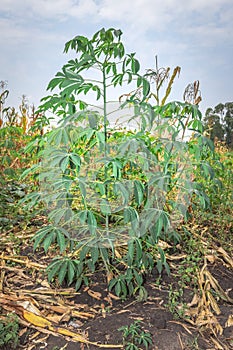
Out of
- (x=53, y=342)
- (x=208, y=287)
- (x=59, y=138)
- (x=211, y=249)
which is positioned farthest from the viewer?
(x=211, y=249)

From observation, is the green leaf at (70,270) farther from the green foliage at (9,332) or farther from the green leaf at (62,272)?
the green foliage at (9,332)

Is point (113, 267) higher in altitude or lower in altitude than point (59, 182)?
lower

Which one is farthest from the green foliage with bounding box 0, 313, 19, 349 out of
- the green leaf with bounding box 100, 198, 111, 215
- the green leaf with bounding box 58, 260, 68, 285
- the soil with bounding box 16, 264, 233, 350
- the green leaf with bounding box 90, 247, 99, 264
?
the green leaf with bounding box 100, 198, 111, 215

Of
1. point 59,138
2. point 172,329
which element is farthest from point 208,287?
point 59,138

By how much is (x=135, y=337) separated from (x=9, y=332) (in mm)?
637

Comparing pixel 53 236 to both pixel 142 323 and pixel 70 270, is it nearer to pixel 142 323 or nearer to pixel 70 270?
pixel 70 270

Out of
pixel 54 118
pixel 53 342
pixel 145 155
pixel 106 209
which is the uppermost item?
pixel 54 118

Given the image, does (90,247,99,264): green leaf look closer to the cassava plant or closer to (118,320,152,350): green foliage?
the cassava plant

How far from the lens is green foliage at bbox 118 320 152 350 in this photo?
1.84 m

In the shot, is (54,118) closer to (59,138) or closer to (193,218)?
(59,138)

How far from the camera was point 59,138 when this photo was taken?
1747 mm

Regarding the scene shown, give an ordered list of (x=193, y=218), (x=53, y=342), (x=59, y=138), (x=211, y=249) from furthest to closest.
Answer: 1. (x=193, y=218)
2. (x=211, y=249)
3. (x=53, y=342)
4. (x=59, y=138)

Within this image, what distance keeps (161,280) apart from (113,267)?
0.37 metres

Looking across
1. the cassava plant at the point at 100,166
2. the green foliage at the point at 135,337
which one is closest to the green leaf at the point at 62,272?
the cassava plant at the point at 100,166
